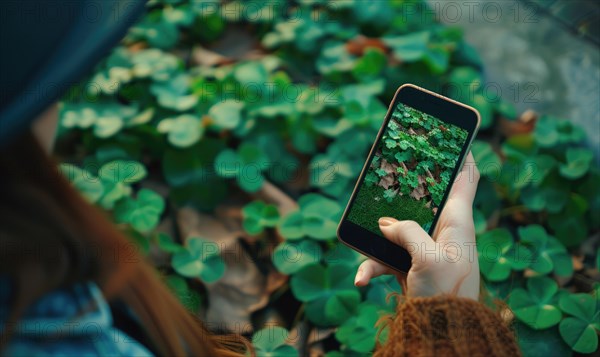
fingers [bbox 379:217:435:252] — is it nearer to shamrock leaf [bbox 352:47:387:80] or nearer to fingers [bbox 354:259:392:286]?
fingers [bbox 354:259:392:286]

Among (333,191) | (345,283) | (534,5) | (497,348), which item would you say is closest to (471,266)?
(497,348)

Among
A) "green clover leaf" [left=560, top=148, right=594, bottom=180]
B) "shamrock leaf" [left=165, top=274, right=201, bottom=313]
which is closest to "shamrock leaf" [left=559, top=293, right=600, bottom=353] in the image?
"green clover leaf" [left=560, top=148, right=594, bottom=180]

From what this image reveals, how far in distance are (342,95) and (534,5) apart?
77 cm

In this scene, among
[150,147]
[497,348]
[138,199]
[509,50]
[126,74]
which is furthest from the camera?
[509,50]

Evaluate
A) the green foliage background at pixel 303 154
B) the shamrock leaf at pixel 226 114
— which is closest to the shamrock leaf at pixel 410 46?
the green foliage background at pixel 303 154

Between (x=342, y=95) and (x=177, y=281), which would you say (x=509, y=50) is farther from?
(x=177, y=281)

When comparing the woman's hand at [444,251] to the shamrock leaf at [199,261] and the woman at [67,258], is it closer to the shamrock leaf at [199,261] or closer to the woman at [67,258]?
the woman at [67,258]

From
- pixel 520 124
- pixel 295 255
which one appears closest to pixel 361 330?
pixel 295 255

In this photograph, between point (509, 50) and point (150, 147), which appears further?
point (509, 50)

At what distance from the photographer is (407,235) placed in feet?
3.39

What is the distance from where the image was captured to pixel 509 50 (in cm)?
197

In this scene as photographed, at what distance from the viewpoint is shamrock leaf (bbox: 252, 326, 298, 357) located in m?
1.28

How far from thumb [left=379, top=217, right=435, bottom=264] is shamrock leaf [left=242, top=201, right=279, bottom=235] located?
462mm

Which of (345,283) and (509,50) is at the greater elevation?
(509,50)
